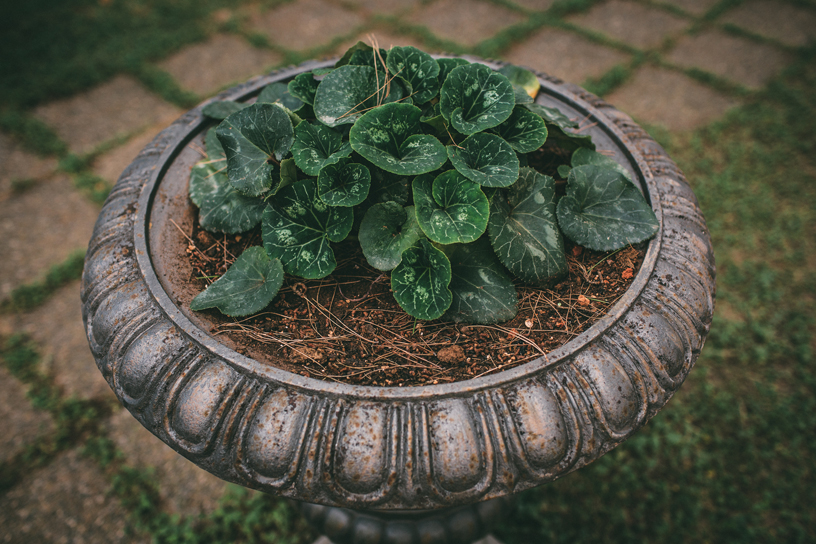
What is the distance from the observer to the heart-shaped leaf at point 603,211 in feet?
3.59

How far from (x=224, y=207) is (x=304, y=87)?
0.35 metres

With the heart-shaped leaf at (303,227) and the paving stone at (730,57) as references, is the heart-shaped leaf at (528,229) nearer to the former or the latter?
the heart-shaped leaf at (303,227)

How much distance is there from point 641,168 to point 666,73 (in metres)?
2.20

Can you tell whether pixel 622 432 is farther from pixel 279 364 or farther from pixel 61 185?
pixel 61 185

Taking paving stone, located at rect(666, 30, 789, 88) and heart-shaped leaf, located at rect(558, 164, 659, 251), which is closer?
heart-shaped leaf, located at rect(558, 164, 659, 251)

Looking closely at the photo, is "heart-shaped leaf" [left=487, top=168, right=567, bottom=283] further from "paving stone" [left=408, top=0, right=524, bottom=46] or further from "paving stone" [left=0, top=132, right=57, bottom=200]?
"paving stone" [left=0, top=132, right=57, bottom=200]

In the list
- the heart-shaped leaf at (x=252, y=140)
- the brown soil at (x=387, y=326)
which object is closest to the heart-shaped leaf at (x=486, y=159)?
the brown soil at (x=387, y=326)

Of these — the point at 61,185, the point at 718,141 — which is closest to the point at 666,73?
the point at 718,141

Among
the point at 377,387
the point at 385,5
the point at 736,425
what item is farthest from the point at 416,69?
the point at 385,5

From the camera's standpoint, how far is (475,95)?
1.14m

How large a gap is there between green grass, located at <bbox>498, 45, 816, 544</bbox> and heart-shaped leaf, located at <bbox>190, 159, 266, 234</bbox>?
4.28ft

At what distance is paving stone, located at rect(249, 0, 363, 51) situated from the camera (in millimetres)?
3207

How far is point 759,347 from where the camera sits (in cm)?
206

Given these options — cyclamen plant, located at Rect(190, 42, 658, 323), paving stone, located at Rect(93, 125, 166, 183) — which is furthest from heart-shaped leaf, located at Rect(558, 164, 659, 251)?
paving stone, located at Rect(93, 125, 166, 183)
